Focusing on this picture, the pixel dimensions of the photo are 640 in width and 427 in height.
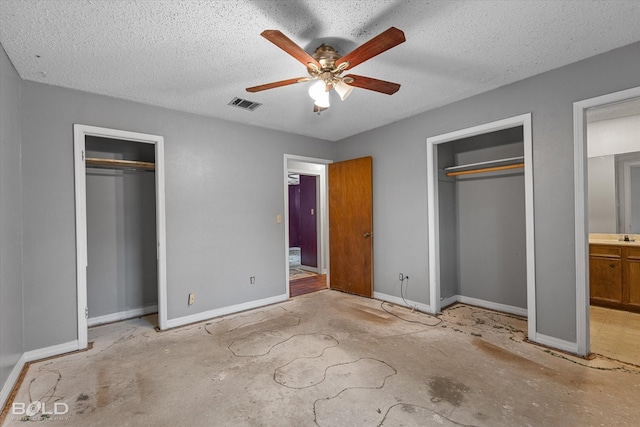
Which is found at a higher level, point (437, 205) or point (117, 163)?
point (117, 163)

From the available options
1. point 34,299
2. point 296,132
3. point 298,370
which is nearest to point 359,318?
point 298,370

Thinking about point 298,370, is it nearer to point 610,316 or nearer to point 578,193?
point 578,193

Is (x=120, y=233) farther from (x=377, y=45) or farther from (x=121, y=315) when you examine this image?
(x=377, y=45)

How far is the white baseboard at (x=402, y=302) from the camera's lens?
3635 millimetres

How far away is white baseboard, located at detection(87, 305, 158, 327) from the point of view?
11.2 ft

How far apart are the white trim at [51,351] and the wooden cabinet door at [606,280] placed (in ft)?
20.0

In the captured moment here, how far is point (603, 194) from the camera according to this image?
13.0 feet

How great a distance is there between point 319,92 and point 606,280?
4364 millimetres

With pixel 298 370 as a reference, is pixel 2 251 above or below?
above

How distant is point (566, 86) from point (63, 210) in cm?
485

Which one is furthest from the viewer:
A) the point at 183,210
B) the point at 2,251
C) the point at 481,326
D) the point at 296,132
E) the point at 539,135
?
the point at 296,132

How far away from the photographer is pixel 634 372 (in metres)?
2.18

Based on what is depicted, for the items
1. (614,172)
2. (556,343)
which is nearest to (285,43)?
(556,343)

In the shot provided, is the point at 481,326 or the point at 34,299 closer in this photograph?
the point at 34,299
